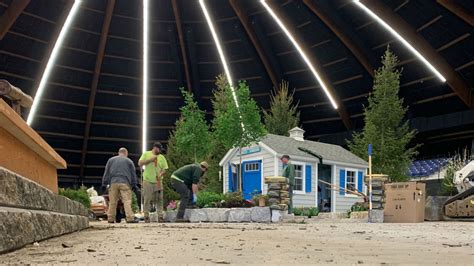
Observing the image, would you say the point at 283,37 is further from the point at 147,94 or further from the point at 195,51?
the point at 147,94

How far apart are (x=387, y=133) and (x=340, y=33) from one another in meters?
8.37

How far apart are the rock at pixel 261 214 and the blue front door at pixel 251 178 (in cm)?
583

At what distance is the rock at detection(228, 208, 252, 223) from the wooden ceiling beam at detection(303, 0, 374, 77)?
1651 cm

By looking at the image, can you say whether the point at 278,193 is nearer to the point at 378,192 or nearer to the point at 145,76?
the point at 378,192

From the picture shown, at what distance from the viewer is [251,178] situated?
2005cm

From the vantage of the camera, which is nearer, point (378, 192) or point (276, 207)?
point (276, 207)

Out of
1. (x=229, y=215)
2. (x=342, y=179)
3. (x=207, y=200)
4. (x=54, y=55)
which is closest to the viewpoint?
(x=229, y=215)

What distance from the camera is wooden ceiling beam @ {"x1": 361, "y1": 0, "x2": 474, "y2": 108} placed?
25469 mm

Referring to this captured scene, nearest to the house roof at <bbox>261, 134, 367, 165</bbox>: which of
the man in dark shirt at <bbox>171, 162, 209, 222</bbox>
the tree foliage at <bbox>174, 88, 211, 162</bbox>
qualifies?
the tree foliage at <bbox>174, 88, 211, 162</bbox>

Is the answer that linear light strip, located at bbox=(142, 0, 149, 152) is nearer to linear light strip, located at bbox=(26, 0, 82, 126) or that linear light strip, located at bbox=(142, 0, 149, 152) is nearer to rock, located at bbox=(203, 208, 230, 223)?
linear light strip, located at bbox=(26, 0, 82, 126)

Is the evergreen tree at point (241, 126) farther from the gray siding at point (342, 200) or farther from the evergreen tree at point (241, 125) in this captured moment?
the gray siding at point (342, 200)

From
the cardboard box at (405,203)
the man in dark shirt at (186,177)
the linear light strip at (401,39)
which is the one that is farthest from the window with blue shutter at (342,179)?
the man in dark shirt at (186,177)

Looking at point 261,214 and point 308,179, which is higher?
point 308,179

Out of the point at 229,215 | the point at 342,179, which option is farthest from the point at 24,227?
the point at 342,179
